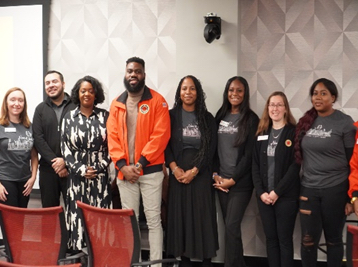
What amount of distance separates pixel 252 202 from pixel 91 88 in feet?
6.28

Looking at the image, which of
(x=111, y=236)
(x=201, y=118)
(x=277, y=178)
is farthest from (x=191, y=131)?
(x=111, y=236)

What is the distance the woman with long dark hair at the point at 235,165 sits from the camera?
4.02 meters

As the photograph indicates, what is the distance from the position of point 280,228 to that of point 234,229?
442 millimetres

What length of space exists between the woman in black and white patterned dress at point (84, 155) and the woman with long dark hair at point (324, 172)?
172 cm

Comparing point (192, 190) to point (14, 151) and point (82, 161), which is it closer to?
point (82, 161)

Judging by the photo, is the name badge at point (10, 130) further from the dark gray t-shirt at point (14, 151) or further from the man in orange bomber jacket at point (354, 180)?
the man in orange bomber jacket at point (354, 180)

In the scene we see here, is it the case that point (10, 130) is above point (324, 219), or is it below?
above

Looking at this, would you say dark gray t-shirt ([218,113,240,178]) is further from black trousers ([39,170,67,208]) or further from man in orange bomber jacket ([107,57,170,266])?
black trousers ([39,170,67,208])

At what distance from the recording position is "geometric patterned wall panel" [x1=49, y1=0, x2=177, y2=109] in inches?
187

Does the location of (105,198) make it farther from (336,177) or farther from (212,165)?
(336,177)

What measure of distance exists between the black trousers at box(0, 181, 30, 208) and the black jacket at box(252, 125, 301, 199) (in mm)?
2207

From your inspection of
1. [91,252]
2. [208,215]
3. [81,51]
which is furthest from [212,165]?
[81,51]

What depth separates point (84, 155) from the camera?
4090 mm

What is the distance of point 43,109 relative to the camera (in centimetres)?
Answer: 443
